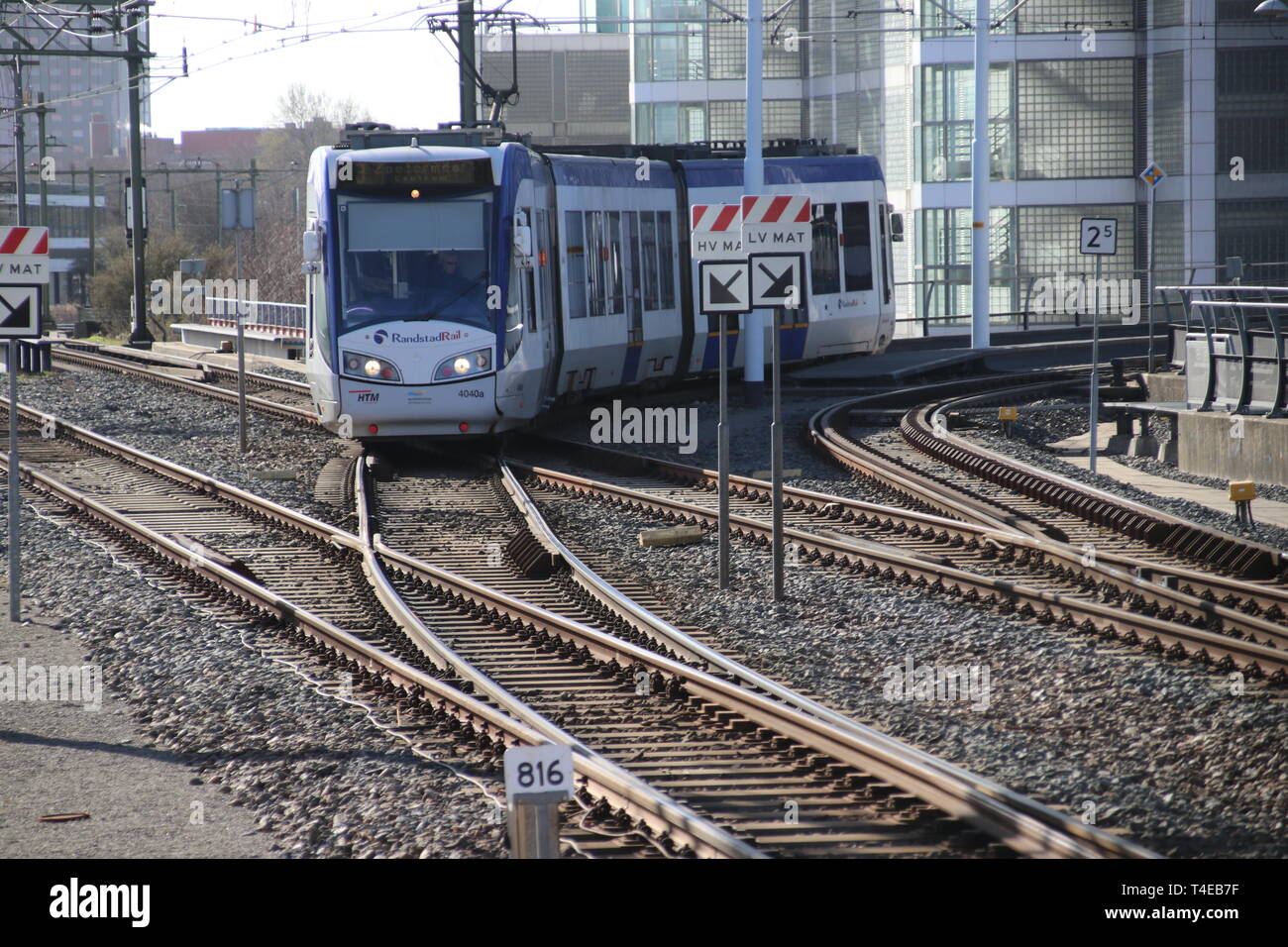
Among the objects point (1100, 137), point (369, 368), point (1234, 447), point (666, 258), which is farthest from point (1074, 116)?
point (369, 368)

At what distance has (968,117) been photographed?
1604 inches

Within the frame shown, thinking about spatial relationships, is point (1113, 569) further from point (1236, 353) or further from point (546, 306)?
point (546, 306)

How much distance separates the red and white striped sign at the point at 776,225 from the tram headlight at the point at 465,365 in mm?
6524

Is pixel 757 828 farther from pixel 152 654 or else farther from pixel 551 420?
pixel 551 420

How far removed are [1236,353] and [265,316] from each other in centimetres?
2947

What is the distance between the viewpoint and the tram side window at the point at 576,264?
19344 millimetres

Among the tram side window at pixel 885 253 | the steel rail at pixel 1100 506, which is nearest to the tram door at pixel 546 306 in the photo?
the steel rail at pixel 1100 506

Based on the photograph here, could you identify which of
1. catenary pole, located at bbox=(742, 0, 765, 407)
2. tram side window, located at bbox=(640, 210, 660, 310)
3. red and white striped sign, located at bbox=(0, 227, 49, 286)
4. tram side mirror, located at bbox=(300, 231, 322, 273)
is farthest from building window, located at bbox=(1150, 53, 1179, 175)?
red and white striped sign, located at bbox=(0, 227, 49, 286)

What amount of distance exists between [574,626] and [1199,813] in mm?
4160

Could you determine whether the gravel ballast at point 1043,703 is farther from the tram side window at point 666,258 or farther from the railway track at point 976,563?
the tram side window at point 666,258

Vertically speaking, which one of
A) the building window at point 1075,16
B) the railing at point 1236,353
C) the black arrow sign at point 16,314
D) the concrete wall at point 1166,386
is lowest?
the concrete wall at point 1166,386

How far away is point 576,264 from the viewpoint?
64.2ft

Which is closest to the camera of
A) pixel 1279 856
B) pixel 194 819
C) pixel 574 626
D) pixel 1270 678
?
pixel 1279 856

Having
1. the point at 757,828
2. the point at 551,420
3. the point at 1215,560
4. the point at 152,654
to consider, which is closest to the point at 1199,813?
the point at 757,828
